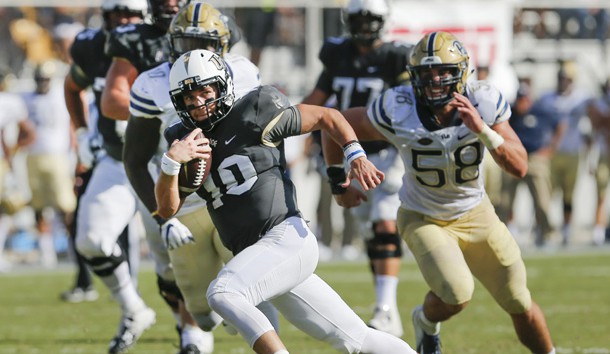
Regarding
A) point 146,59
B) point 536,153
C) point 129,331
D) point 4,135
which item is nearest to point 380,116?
point 146,59

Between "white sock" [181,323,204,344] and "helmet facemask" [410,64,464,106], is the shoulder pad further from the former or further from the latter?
"white sock" [181,323,204,344]

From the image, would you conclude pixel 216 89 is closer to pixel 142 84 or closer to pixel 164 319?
pixel 142 84

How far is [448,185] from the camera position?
17.9ft

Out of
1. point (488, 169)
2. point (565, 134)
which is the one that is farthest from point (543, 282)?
point (565, 134)

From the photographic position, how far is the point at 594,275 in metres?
10.1

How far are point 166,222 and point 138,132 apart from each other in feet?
1.52

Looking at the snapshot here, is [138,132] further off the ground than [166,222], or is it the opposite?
[138,132]

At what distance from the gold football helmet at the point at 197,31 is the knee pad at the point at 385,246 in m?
1.90

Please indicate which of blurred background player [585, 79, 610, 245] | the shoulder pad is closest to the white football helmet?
the shoulder pad

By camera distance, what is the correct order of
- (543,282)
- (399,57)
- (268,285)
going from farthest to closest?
(543,282), (399,57), (268,285)

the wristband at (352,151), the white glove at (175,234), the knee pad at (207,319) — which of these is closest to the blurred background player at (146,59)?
the knee pad at (207,319)

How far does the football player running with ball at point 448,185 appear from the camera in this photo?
17.2 ft

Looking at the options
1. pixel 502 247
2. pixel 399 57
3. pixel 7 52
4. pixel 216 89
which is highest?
pixel 216 89

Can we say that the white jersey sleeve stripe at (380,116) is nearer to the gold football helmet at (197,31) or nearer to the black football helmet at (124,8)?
the gold football helmet at (197,31)
